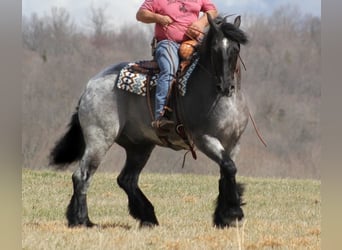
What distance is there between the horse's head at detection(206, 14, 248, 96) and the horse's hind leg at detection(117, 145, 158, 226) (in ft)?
4.53

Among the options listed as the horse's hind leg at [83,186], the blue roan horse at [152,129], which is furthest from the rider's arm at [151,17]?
the horse's hind leg at [83,186]

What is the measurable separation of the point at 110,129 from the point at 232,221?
1453mm

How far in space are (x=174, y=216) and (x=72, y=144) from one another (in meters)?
1.26

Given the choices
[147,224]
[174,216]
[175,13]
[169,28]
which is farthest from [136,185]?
[175,13]

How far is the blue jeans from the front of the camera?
582 cm

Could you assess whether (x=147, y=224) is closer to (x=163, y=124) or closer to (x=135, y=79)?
(x=163, y=124)

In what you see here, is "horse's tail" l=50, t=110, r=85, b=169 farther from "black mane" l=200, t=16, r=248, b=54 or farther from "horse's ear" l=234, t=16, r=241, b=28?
"horse's ear" l=234, t=16, r=241, b=28

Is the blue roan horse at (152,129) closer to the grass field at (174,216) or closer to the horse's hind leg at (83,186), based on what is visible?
the horse's hind leg at (83,186)

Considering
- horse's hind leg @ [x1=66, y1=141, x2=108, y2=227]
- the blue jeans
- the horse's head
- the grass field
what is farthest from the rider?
the grass field

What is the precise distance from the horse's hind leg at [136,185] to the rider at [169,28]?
2.45ft

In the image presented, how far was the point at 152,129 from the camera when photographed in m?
6.17

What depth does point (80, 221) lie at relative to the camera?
20.0ft

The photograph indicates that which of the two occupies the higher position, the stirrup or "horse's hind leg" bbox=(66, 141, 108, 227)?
the stirrup

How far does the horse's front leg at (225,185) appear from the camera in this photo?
5531 millimetres
